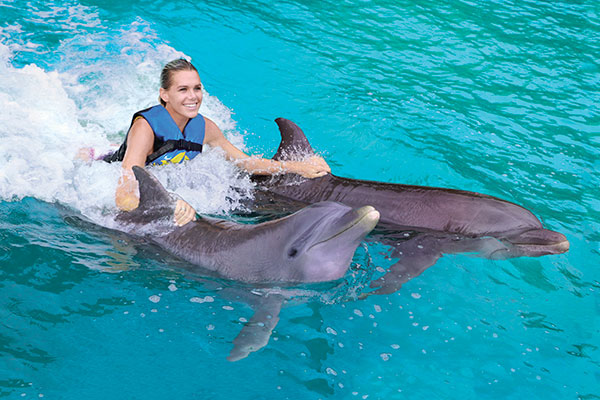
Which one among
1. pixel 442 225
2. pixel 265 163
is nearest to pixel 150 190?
pixel 265 163

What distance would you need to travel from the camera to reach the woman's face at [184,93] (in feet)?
17.9

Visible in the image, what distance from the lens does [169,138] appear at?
571cm

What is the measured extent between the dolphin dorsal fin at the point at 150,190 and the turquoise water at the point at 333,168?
448 mm

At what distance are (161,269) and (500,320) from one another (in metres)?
2.80

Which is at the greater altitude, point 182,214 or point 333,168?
point 182,214

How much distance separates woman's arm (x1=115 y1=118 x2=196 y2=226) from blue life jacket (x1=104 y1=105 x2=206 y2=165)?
0.06 metres

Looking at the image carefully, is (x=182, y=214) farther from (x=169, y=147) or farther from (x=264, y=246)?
(x=169, y=147)

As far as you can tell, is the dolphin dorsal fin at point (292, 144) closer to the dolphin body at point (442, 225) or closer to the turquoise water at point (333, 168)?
the turquoise water at point (333, 168)

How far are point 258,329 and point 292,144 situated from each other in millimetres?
2418

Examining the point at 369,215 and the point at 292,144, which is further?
the point at 292,144

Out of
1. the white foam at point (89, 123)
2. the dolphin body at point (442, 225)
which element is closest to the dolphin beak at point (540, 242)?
the dolphin body at point (442, 225)

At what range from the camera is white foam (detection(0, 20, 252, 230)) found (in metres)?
5.80

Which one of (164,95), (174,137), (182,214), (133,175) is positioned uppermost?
(164,95)

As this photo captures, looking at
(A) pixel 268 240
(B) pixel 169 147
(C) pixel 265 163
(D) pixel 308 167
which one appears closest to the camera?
(A) pixel 268 240
